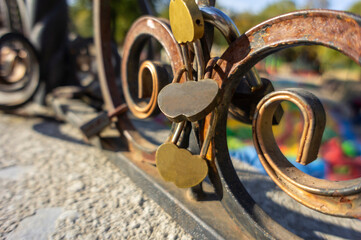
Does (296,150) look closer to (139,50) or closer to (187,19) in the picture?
(139,50)

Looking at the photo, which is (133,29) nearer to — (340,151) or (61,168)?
(61,168)

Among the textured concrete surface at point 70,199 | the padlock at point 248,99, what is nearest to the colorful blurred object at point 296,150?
the padlock at point 248,99

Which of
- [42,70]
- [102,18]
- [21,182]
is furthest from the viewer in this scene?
[42,70]

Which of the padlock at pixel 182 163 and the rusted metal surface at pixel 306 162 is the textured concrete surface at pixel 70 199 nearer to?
the padlock at pixel 182 163

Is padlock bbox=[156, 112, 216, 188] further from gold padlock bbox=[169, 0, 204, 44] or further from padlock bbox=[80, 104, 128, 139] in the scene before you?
padlock bbox=[80, 104, 128, 139]

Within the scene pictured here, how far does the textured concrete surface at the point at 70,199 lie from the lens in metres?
0.96

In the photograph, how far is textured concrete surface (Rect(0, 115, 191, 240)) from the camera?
0.96 meters

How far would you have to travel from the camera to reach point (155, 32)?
102 centimetres

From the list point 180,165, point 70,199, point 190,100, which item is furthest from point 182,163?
point 70,199

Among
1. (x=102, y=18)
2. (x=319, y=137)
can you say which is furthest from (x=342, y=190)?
(x=102, y=18)

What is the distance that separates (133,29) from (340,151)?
9.20 feet

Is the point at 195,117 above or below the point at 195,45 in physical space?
below

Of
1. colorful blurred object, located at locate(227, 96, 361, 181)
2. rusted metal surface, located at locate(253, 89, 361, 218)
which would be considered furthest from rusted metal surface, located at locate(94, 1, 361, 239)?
colorful blurred object, located at locate(227, 96, 361, 181)

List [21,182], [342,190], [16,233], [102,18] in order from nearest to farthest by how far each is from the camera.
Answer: [342,190], [16,233], [21,182], [102,18]
